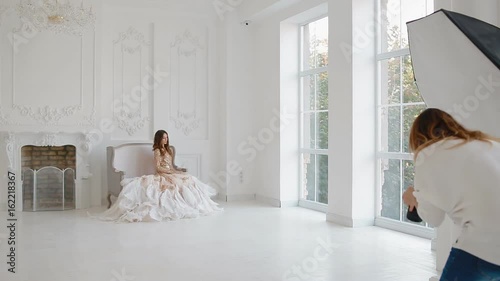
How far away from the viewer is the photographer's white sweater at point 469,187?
1936 millimetres

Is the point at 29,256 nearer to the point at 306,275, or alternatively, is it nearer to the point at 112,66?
the point at 306,275

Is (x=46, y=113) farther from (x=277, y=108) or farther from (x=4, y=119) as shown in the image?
(x=277, y=108)

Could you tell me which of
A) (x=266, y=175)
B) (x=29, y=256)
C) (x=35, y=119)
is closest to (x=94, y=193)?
(x=35, y=119)

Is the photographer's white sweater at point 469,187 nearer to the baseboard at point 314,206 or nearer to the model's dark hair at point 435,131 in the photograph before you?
the model's dark hair at point 435,131

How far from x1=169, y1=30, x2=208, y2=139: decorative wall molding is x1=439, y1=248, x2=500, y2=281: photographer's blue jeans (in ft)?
24.0

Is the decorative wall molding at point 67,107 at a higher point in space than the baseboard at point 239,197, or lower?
higher

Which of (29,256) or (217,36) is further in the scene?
(217,36)

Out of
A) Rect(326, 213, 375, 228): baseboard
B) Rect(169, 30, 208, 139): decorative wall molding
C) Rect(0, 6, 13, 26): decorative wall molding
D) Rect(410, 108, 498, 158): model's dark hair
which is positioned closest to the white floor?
Rect(326, 213, 375, 228): baseboard

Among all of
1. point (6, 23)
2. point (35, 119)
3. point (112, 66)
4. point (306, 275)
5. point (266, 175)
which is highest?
point (6, 23)

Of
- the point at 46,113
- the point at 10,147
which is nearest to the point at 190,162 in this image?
the point at 46,113

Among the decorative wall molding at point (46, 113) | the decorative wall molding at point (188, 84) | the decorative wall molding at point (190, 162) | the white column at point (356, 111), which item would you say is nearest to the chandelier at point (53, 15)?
the decorative wall molding at point (46, 113)

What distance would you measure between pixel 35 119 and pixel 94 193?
1.56 m

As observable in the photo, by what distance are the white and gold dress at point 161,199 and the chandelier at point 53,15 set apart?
2508mm

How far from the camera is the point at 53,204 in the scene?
7.81 m
